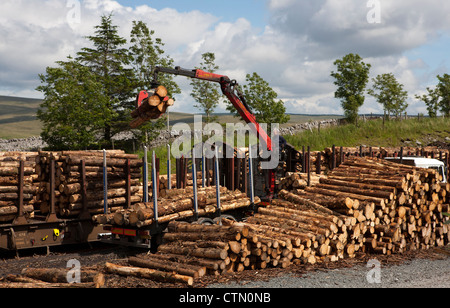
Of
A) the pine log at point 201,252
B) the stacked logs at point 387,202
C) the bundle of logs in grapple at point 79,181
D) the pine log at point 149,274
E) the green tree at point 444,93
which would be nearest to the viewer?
the pine log at point 149,274

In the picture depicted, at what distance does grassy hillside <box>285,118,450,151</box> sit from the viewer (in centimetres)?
3694

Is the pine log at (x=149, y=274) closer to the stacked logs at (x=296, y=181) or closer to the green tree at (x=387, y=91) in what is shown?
the stacked logs at (x=296, y=181)

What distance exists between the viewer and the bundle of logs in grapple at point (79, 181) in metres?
13.4

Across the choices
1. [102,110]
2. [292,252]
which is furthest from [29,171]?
[102,110]

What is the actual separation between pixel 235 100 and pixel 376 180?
6190 millimetres

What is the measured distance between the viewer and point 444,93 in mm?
53844

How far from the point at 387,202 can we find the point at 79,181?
896cm

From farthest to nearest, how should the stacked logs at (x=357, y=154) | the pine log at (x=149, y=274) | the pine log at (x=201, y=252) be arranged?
the stacked logs at (x=357, y=154) < the pine log at (x=201, y=252) < the pine log at (x=149, y=274)

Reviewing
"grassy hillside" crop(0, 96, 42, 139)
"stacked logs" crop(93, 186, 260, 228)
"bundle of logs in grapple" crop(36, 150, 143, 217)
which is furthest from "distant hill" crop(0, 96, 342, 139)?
"stacked logs" crop(93, 186, 260, 228)

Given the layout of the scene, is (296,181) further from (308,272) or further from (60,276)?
(60,276)

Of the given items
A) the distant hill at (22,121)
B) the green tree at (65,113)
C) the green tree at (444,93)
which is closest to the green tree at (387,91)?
the green tree at (444,93)

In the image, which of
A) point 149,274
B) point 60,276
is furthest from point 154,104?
point 60,276

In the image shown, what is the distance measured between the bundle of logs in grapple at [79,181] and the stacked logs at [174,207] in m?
1.07

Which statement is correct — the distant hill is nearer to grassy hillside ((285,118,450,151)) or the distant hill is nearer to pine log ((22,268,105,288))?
grassy hillside ((285,118,450,151))
